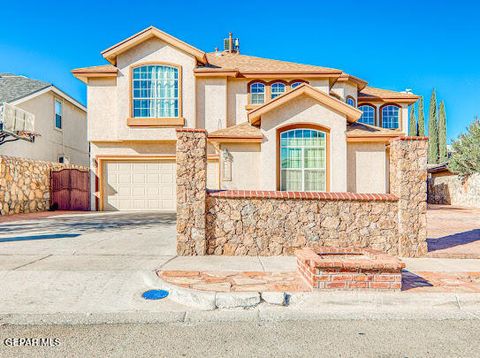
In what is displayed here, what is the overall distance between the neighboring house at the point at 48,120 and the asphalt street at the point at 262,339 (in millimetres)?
16655

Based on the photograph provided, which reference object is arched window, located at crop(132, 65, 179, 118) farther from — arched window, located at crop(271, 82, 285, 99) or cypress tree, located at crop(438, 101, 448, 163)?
cypress tree, located at crop(438, 101, 448, 163)

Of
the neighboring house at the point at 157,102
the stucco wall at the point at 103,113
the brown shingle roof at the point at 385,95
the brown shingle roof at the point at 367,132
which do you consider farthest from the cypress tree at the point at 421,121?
the stucco wall at the point at 103,113

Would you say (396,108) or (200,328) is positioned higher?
(396,108)

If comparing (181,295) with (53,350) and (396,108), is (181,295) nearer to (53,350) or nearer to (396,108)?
(53,350)

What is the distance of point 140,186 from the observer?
617 inches

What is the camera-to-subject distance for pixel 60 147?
20906 millimetres

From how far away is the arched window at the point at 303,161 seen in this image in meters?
11.6

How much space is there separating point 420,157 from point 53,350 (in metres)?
7.45

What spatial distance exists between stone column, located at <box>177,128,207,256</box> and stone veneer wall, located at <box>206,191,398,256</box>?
227 millimetres

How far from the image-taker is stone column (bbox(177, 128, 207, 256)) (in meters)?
6.88

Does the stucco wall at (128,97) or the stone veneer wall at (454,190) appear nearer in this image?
the stucco wall at (128,97)

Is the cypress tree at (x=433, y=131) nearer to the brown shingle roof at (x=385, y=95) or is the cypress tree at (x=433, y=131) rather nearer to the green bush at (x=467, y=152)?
the green bush at (x=467, y=152)

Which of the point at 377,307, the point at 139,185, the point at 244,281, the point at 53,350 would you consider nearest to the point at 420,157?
the point at 377,307

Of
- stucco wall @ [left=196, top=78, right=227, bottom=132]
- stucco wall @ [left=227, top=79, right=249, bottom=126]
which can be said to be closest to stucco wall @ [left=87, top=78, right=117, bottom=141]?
stucco wall @ [left=196, top=78, right=227, bottom=132]
